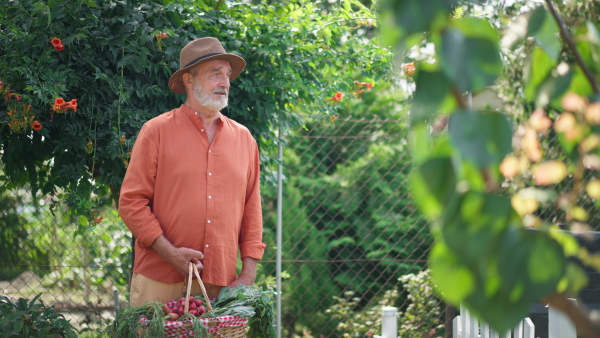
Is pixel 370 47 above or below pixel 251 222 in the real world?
above

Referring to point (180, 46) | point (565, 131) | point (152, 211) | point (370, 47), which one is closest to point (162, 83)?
point (180, 46)

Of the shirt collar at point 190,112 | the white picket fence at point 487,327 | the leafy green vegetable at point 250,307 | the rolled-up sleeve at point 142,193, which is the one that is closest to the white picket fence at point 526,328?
the white picket fence at point 487,327

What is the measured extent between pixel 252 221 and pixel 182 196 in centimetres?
39

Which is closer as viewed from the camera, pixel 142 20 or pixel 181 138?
pixel 181 138

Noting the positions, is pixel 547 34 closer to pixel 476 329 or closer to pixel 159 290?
pixel 159 290

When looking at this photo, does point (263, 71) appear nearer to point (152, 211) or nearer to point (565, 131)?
point (152, 211)

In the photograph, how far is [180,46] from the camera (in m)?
3.38

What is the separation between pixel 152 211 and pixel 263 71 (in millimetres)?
1059

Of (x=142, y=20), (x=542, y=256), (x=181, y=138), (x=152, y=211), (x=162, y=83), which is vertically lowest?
(x=542, y=256)

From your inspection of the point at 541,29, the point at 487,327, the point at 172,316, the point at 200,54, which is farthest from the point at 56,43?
the point at 541,29

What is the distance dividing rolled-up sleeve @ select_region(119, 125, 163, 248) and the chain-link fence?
1.58m

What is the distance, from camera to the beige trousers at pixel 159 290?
2.80 m

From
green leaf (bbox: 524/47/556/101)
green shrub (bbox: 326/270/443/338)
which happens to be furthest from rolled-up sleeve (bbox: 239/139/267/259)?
green leaf (bbox: 524/47/556/101)

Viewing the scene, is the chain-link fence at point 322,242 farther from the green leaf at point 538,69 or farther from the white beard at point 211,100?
the green leaf at point 538,69
